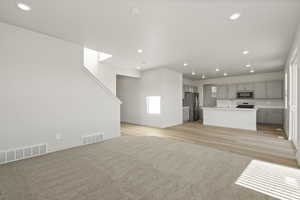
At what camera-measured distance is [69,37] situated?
3318 mm

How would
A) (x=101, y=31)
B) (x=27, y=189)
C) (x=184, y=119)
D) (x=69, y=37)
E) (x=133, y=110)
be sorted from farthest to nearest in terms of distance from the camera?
1. (x=184, y=119)
2. (x=133, y=110)
3. (x=69, y=37)
4. (x=101, y=31)
5. (x=27, y=189)

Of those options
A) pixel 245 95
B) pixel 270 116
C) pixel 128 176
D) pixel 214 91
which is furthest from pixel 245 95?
pixel 128 176

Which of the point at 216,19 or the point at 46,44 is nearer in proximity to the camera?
the point at 216,19

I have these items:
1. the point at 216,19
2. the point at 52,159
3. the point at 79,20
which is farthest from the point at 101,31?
the point at 52,159

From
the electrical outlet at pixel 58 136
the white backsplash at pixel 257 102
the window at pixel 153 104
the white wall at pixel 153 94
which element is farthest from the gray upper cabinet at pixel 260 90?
the electrical outlet at pixel 58 136

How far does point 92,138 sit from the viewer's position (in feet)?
12.9

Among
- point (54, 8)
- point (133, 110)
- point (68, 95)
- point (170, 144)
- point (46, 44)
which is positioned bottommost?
point (170, 144)

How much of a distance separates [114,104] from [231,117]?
5208mm

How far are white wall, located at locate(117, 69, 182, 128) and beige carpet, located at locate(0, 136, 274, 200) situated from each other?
326cm

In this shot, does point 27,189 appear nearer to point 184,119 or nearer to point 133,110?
point 133,110

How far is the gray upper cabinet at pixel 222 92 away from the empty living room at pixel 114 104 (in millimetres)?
3706

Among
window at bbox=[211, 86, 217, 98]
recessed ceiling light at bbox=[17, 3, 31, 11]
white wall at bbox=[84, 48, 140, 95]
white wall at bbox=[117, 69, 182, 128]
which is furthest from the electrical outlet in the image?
window at bbox=[211, 86, 217, 98]

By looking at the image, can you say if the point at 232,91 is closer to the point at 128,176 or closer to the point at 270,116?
the point at 270,116

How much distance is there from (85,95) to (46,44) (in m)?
1.49
